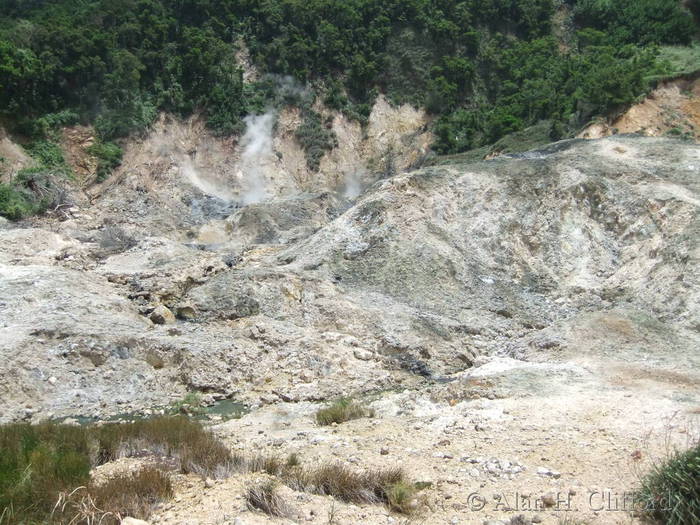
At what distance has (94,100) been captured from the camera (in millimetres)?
35344

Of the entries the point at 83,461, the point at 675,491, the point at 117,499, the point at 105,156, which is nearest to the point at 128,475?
the point at 83,461

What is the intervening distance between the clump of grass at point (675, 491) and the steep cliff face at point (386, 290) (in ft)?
23.9

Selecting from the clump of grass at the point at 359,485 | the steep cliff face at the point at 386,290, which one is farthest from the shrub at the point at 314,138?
the clump of grass at the point at 359,485

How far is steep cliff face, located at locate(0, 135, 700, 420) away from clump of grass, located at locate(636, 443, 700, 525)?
728 cm

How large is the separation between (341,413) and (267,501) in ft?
16.4

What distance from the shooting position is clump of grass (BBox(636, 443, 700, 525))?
6801 millimetres

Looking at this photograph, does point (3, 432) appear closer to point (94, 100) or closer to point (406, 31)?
point (94, 100)

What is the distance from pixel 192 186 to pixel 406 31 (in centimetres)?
1871

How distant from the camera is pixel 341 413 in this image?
39.8ft

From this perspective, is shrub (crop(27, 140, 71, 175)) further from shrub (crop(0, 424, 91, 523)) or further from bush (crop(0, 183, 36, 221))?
shrub (crop(0, 424, 91, 523))

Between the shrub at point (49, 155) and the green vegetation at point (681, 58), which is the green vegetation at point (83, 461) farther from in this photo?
the green vegetation at point (681, 58)

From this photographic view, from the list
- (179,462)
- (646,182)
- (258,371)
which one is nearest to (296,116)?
(646,182)

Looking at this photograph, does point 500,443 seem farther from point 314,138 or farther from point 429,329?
point 314,138

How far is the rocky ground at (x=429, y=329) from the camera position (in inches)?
369
